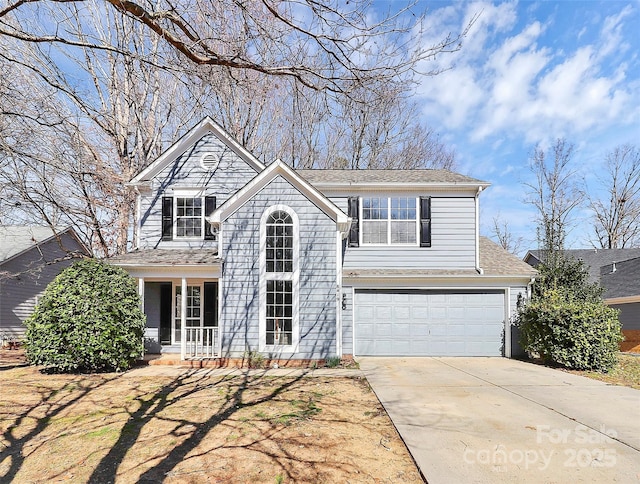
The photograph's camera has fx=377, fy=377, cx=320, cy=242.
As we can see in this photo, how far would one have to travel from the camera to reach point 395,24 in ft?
16.3

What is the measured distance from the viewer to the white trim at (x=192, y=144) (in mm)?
11914

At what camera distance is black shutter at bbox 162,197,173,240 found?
39.2 ft

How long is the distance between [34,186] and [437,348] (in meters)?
12.7

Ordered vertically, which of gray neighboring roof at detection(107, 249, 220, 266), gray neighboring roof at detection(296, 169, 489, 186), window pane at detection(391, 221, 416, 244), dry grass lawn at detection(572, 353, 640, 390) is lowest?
dry grass lawn at detection(572, 353, 640, 390)

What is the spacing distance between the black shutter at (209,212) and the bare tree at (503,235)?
2892 centimetres

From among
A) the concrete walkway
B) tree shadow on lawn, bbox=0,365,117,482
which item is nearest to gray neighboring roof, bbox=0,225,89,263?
the concrete walkway

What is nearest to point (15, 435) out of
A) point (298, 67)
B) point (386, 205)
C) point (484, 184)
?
point (298, 67)

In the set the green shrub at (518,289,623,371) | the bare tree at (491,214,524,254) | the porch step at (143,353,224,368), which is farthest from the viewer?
the bare tree at (491,214,524,254)

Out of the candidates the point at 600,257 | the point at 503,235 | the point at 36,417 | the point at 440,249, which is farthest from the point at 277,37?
the point at 503,235

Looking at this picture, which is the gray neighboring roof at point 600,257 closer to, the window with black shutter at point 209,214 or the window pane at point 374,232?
the window pane at point 374,232

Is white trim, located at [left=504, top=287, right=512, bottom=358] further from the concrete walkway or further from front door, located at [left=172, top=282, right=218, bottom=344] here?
front door, located at [left=172, top=282, right=218, bottom=344]

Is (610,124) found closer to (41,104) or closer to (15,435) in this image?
(41,104)

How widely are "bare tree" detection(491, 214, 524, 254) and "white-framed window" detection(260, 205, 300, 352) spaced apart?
28767mm

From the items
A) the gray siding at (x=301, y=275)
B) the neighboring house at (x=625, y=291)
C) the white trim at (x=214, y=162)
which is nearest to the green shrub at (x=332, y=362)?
the gray siding at (x=301, y=275)
